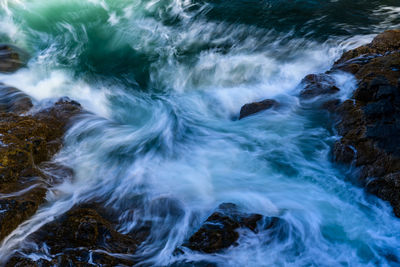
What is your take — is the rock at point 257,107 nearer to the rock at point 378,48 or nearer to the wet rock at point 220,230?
the rock at point 378,48

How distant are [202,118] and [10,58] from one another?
5596 millimetres

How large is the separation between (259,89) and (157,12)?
17.0 feet

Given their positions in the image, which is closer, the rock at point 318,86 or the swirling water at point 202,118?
the swirling water at point 202,118

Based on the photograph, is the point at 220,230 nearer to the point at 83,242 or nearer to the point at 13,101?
the point at 83,242

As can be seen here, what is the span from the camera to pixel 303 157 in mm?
4887

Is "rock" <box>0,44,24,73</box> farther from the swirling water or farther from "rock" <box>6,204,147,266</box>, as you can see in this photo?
"rock" <box>6,204,147,266</box>

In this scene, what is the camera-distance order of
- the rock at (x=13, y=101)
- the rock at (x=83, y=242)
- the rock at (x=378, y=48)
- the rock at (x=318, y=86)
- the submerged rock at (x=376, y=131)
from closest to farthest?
the rock at (x=83, y=242), the submerged rock at (x=376, y=131), the rock at (x=318, y=86), the rock at (x=13, y=101), the rock at (x=378, y=48)

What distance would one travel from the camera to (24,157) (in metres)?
4.44

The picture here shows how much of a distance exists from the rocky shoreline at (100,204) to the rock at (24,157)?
0.04 feet

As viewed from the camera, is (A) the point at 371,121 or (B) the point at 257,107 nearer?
(A) the point at 371,121

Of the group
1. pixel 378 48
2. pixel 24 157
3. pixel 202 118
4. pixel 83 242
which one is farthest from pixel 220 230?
pixel 378 48

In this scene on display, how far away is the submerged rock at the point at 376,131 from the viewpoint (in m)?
3.90

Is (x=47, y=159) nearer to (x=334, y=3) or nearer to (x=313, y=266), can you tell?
(x=313, y=266)

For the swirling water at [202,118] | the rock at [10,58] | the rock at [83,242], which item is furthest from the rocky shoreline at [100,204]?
the rock at [10,58]
